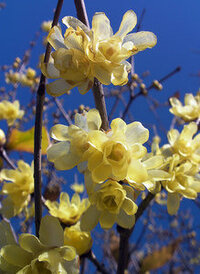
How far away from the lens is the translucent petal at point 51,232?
1.62 feet

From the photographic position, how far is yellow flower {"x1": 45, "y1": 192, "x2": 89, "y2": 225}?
0.84 meters

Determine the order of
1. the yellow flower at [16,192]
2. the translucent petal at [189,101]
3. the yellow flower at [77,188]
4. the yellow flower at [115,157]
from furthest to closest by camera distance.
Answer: the yellow flower at [77,188] → the translucent petal at [189,101] → the yellow flower at [16,192] → the yellow flower at [115,157]

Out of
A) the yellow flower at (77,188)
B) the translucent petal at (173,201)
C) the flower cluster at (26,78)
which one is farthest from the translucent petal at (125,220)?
the flower cluster at (26,78)

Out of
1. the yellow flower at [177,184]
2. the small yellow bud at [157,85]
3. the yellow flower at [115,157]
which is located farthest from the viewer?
the small yellow bud at [157,85]

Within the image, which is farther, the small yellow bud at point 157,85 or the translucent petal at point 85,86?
the small yellow bud at point 157,85

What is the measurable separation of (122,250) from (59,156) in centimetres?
38

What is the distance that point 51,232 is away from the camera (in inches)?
19.6

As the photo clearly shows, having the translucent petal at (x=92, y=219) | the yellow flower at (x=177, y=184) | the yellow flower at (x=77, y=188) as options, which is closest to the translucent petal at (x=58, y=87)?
the translucent petal at (x=92, y=219)

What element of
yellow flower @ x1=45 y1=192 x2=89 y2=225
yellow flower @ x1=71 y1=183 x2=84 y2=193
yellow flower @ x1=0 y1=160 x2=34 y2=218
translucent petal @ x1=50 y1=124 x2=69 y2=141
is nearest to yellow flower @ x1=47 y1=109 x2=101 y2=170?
translucent petal @ x1=50 y1=124 x2=69 y2=141

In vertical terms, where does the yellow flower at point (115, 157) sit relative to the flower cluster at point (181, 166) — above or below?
above

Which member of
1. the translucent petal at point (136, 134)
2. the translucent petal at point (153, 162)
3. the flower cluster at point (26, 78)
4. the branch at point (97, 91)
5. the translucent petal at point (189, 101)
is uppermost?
the flower cluster at point (26, 78)

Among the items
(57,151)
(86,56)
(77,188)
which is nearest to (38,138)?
(57,151)

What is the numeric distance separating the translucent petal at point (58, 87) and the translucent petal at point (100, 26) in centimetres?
10

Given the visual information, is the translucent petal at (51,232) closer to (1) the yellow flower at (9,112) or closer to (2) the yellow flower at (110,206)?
(2) the yellow flower at (110,206)
